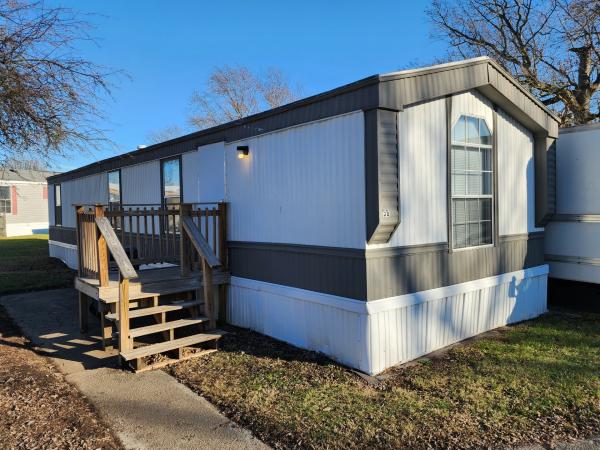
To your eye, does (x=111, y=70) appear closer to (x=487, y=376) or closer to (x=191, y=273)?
(x=191, y=273)

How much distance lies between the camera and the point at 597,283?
637cm

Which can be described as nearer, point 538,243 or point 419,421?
point 419,421

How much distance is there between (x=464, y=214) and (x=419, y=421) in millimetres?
2822

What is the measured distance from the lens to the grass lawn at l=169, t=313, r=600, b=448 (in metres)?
3.18

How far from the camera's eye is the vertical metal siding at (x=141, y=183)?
27.3ft

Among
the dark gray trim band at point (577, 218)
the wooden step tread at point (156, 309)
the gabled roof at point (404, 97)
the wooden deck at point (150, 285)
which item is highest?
the gabled roof at point (404, 97)

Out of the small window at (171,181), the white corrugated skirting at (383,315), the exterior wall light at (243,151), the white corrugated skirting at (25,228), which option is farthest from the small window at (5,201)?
the white corrugated skirting at (383,315)

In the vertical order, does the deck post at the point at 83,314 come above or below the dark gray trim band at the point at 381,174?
below

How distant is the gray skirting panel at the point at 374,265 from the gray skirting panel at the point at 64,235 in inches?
315

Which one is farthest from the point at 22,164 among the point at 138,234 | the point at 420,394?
the point at 420,394

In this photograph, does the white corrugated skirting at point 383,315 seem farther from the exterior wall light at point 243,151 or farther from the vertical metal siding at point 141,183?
the vertical metal siding at point 141,183

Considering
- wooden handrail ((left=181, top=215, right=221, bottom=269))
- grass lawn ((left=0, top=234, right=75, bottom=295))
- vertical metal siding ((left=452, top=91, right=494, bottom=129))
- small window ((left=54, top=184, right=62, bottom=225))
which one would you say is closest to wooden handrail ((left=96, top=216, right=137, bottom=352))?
wooden handrail ((left=181, top=215, right=221, bottom=269))

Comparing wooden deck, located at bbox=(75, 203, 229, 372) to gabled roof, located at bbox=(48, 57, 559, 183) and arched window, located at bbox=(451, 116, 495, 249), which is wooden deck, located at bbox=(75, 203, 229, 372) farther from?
arched window, located at bbox=(451, 116, 495, 249)

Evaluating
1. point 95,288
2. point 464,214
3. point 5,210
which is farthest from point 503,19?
point 5,210
